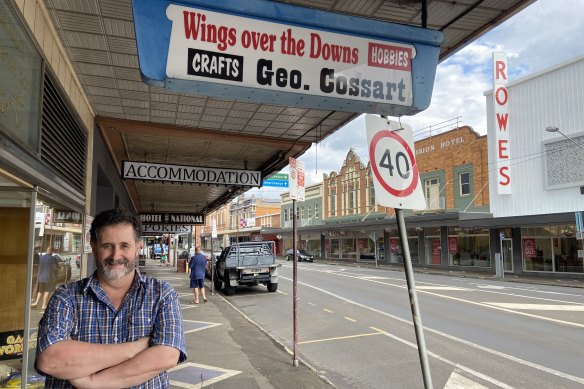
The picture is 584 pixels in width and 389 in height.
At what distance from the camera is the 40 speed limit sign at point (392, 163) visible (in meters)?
3.57

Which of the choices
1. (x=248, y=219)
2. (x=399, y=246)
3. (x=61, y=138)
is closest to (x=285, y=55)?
(x=61, y=138)

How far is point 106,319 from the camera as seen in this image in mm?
2164

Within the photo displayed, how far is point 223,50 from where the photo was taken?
3.18m

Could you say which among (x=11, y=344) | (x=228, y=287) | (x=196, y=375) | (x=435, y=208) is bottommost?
(x=196, y=375)

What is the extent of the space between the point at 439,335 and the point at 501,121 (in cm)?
2098

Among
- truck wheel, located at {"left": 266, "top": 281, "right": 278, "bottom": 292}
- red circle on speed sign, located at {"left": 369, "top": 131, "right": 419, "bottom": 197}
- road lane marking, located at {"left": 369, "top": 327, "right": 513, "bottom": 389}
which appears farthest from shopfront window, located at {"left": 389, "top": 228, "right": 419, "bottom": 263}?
red circle on speed sign, located at {"left": 369, "top": 131, "right": 419, "bottom": 197}

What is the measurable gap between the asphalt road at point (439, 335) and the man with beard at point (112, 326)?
4.90 m

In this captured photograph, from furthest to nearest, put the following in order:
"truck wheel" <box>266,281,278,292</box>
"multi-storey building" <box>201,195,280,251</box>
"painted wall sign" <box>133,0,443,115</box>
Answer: "multi-storey building" <box>201,195,280,251</box> → "truck wheel" <box>266,281,278,292</box> → "painted wall sign" <box>133,0,443,115</box>

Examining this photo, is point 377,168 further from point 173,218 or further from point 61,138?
point 173,218

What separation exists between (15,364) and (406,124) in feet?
15.5

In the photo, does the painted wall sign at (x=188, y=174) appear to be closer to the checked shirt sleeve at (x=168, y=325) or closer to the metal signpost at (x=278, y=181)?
the checked shirt sleeve at (x=168, y=325)

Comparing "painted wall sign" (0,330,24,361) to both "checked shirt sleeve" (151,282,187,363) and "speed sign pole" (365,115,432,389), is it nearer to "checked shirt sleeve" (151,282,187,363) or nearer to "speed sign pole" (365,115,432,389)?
"checked shirt sleeve" (151,282,187,363)

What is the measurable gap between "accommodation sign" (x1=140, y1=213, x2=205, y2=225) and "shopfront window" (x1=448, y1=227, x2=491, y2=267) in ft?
57.4

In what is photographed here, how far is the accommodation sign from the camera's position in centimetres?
2780
